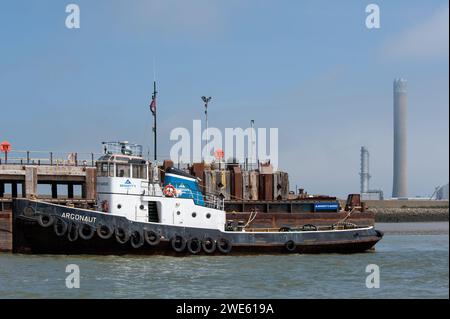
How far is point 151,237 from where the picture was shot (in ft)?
99.7

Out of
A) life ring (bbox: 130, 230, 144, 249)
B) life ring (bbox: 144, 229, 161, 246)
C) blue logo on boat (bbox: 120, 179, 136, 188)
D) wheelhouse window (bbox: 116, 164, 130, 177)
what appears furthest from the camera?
wheelhouse window (bbox: 116, 164, 130, 177)

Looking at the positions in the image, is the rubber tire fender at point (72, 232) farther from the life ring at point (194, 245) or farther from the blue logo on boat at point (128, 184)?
the life ring at point (194, 245)

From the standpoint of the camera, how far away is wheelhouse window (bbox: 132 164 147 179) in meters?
31.3

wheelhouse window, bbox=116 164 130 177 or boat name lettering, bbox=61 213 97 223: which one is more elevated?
wheelhouse window, bbox=116 164 130 177

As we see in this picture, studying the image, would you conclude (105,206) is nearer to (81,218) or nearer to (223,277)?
(81,218)

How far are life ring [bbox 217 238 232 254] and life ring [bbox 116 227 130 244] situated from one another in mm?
4065

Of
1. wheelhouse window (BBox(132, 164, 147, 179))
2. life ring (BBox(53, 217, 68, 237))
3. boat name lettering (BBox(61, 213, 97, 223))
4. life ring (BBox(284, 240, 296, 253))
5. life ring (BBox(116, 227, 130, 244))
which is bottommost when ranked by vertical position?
life ring (BBox(284, 240, 296, 253))

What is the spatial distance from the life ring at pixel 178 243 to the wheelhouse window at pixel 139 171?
297 centimetres

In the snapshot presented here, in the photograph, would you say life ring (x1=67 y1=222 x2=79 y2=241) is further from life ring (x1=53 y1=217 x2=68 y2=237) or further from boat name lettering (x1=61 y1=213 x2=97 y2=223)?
boat name lettering (x1=61 y1=213 x2=97 y2=223)

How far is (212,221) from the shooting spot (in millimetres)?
32312

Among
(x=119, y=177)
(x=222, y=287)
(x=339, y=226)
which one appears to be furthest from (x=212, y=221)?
(x=222, y=287)

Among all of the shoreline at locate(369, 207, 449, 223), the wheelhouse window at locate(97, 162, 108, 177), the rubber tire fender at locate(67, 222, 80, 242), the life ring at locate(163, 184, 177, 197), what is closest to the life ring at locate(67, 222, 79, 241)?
the rubber tire fender at locate(67, 222, 80, 242)

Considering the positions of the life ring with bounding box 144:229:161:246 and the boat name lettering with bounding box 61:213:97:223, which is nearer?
the boat name lettering with bounding box 61:213:97:223
